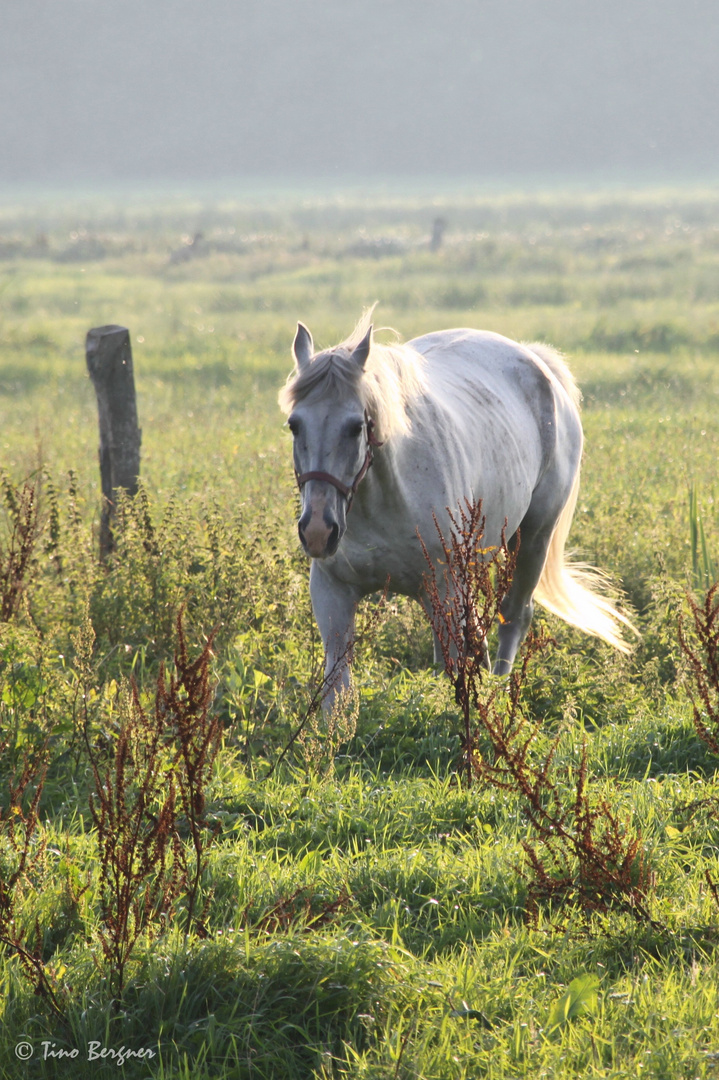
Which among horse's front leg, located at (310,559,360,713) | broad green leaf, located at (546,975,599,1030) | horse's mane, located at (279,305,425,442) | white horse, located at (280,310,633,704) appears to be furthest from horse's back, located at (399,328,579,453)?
broad green leaf, located at (546,975,599,1030)

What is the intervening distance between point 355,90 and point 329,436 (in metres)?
181

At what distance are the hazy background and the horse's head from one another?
125 metres

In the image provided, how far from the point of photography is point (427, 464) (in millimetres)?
4430

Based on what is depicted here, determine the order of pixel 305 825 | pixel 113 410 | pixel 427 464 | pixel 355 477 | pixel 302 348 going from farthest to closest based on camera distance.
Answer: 1. pixel 113 410
2. pixel 427 464
3. pixel 302 348
4. pixel 355 477
5. pixel 305 825

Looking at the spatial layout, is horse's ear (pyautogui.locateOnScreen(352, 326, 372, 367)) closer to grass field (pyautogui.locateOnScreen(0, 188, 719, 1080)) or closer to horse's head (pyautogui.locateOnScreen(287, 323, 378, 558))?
horse's head (pyautogui.locateOnScreen(287, 323, 378, 558))

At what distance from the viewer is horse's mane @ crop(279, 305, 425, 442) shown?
3822mm

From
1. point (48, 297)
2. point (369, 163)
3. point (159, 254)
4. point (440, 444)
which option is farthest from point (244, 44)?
point (440, 444)

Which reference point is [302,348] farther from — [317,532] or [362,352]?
[317,532]

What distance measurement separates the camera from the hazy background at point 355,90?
13788cm

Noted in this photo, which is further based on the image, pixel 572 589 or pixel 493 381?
pixel 572 589

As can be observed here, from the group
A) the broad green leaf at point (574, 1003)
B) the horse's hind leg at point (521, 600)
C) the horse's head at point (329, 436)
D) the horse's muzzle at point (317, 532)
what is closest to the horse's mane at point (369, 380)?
the horse's head at point (329, 436)

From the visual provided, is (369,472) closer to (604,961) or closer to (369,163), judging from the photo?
(604,961)

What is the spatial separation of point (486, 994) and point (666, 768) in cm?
177

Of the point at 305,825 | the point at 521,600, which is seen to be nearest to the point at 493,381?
the point at 521,600
